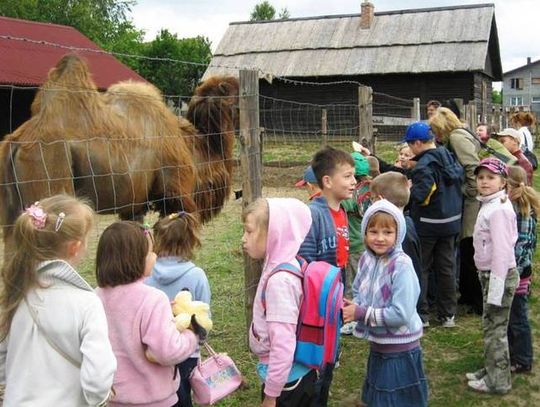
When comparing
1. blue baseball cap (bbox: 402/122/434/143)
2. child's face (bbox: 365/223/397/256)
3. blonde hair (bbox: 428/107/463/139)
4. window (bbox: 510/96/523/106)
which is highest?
window (bbox: 510/96/523/106)

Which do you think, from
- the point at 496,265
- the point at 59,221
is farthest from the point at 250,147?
the point at 59,221

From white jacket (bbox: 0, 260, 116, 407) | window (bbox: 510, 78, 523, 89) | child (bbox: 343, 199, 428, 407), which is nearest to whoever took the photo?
white jacket (bbox: 0, 260, 116, 407)

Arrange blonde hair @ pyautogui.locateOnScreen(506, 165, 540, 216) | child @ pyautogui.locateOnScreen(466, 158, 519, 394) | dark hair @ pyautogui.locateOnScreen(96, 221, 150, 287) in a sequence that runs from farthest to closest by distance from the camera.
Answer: blonde hair @ pyautogui.locateOnScreen(506, 165, 540, 216)
child @ pyautogui.locateOnScreen(466, 158, 519, 394)
dark hair @ pyautogui.locateOnScreen(96, 221, 150, 287)

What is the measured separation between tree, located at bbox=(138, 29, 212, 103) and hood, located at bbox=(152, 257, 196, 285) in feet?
87.5

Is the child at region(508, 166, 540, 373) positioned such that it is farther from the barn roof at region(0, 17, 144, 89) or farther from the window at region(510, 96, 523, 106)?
the window at region(510, 96, 523, 106)

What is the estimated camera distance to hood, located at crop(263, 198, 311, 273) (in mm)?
2678

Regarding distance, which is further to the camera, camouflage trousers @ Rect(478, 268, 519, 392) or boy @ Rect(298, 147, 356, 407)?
camouflage trousers @ Rect(478, 268, 519, 392)

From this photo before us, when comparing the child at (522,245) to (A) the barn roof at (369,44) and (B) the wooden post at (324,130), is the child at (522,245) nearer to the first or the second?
(B) the wooden post at (324,130)

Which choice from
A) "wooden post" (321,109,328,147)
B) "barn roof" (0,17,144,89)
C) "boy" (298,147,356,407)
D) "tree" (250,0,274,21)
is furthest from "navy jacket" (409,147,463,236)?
"tree" (250,0,274,21)

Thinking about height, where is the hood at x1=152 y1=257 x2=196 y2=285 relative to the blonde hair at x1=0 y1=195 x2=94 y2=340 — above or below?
below

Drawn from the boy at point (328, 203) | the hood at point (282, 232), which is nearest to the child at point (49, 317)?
the hood at point (282, 232)

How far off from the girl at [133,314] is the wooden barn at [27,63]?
13615mm

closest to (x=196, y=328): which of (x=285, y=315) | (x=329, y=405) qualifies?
(x=285, y=315)

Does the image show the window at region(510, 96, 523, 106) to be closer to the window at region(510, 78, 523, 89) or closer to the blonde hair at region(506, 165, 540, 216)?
the window at region(510, 78, 523, 89)
